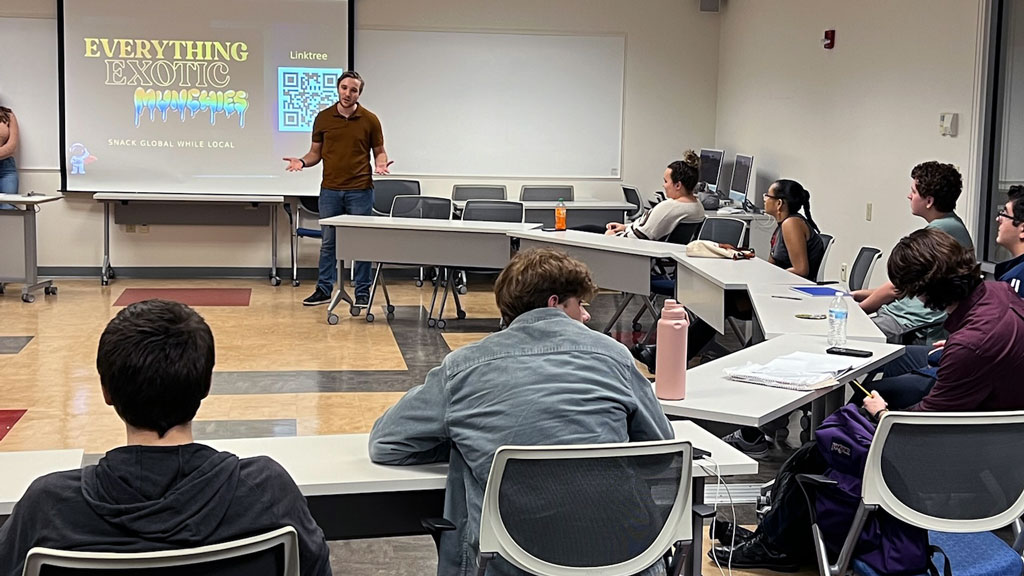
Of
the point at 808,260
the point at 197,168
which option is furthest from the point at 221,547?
the point at 197,168

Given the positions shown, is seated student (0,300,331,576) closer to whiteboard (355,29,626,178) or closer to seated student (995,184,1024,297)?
seated student (995,184,1024,297)

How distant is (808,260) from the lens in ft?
19.1

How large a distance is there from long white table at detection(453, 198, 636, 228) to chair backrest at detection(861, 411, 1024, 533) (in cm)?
694

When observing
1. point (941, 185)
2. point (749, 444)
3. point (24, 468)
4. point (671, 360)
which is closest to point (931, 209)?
point (941, 185)

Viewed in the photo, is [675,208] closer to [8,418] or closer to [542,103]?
[542,103]

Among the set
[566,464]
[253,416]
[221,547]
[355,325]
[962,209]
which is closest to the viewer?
[221,547]

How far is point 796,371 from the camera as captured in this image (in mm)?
3232

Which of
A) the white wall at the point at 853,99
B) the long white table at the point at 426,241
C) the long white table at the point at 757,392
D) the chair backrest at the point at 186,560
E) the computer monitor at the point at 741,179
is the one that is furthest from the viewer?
the computer monitor at the point at 741,179

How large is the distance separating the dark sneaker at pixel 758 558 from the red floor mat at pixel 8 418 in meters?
3.17

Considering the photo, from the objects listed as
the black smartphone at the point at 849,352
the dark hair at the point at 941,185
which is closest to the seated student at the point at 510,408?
the black smartphone at the point at 849,352

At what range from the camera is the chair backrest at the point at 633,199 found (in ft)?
31.6

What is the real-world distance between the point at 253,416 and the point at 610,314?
3.69m

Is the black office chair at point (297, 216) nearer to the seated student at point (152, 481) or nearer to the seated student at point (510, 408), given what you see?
the seated student at point (510, 408)

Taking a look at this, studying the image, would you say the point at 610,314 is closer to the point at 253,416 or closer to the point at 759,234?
the point at 759,234
